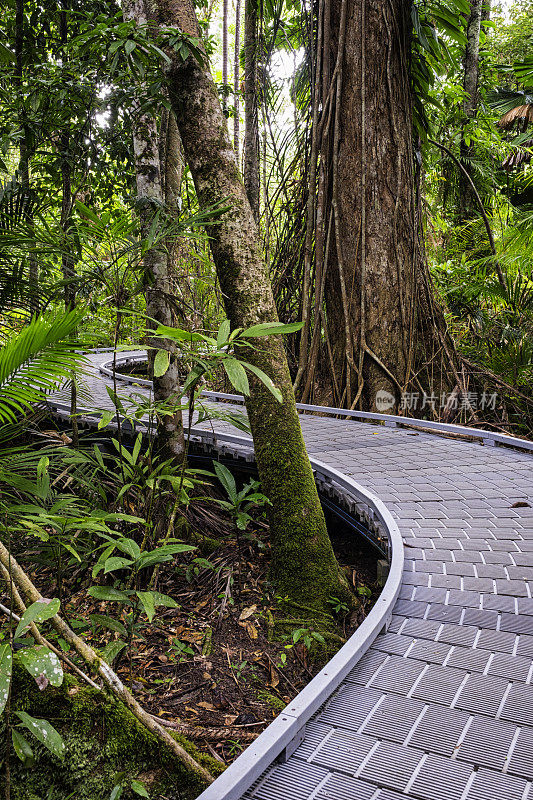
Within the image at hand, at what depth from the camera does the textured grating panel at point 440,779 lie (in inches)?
55.7

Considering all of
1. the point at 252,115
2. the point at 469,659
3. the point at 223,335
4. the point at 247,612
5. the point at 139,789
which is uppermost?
the point at 252,115

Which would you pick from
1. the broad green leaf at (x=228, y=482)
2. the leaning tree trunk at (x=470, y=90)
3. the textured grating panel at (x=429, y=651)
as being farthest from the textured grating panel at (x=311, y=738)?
the leaning tree trunk at (x=470, y=90)

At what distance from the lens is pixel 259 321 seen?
305 cm

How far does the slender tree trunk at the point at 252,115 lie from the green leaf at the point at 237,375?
533 cm

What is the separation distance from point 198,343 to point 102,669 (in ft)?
5.92

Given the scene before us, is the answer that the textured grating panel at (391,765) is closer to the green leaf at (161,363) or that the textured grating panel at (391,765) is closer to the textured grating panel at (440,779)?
the textured grating panel at (440,779)

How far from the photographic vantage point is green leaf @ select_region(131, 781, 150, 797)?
4.96 feet

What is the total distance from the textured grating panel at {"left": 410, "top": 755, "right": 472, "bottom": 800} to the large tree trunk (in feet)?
15.8

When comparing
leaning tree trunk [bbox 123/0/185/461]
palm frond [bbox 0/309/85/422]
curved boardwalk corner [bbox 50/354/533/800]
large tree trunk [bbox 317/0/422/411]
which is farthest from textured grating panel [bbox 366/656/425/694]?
large tree trunk [bbox 317/0/422/411]

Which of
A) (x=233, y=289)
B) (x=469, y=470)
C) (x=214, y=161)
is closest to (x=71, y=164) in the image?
(x=214, y=161)

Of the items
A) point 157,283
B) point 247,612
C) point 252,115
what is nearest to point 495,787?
point 247,612

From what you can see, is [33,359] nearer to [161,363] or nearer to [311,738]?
[161,363]

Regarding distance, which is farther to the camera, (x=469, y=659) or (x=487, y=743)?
(x=469, y=659)

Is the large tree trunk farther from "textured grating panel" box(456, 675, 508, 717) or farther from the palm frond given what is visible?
the palm frond
